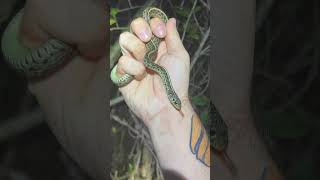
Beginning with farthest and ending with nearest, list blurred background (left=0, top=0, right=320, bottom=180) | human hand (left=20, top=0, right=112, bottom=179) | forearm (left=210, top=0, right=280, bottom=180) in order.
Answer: blurred background (left=0, top=0, right=320, bottom=180) < human hand (left=20, top=0, right=112, bottom=179) < forearm (left=210, top=0, right=280, bottom=180)

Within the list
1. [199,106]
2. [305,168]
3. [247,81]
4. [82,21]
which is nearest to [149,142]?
[199,106]

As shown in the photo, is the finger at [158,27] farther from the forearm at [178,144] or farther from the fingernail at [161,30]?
the forearm at [178,144]

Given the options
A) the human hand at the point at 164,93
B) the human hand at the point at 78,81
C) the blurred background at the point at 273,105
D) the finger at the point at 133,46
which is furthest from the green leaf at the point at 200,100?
the blurred background at the point at 273,105

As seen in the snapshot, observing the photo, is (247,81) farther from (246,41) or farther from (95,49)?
(95,49)

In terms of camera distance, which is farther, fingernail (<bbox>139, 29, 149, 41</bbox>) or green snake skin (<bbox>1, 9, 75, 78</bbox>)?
green snake skin (<bbox>1, 9, 75, 78</bbox>)

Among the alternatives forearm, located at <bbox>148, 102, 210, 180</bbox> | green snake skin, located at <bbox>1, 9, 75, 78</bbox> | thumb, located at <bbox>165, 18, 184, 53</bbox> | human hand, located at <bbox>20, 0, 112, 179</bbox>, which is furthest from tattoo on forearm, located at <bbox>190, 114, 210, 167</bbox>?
green snake skin, located at <bbox>1, 9, 75, 78</bbox>

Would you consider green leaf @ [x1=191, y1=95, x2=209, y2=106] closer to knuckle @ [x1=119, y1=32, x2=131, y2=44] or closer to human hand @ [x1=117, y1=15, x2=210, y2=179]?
human hand @ [x1=117, y1=15, x2=210, y2=179]
